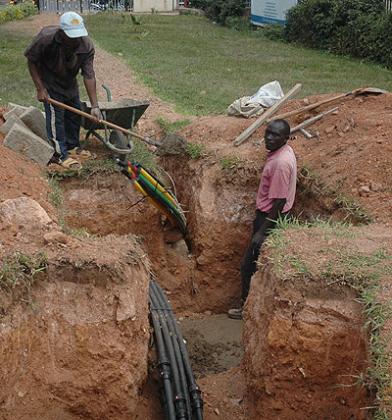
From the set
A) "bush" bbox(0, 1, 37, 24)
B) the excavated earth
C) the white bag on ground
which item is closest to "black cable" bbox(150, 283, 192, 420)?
the excavated earth

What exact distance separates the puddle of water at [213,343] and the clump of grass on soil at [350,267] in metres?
1.89

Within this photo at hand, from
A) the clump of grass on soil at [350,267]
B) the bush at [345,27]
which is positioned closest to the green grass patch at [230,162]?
the clump of grass on soil at [350,267]

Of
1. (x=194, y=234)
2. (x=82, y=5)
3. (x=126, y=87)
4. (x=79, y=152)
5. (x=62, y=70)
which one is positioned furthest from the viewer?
(x=82, y=5)

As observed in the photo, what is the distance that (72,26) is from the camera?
307 inches

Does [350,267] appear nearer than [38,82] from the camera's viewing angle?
Yes

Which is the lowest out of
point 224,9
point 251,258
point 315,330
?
point 224,9

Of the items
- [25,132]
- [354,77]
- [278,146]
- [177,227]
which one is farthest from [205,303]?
[354,77]

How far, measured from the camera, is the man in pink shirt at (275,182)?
772cm

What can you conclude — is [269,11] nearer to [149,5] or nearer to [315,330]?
[149,5]

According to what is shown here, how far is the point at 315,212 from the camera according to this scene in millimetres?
8398

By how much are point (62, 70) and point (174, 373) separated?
3965 mm

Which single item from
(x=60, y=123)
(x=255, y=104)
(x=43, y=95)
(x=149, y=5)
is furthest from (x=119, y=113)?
(x=149, y=5)

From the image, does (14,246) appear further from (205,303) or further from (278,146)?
(205,303)

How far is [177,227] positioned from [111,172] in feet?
3.88
